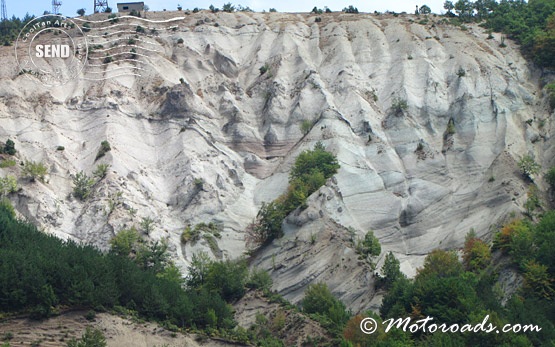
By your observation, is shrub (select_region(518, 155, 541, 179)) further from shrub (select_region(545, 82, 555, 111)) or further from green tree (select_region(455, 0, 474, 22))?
green tree (select_region(455, 0, 474, 22))

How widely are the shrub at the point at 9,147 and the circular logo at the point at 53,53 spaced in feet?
31.5

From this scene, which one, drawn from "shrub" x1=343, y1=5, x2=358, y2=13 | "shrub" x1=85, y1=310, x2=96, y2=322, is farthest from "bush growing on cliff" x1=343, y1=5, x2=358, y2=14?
"shrub" x1=85, y1=310, x2=96, y2=322

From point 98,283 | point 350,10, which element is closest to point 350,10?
point 350,10

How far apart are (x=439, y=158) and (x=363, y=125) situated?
5.86 metres

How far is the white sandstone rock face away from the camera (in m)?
65.2

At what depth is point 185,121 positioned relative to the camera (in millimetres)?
75750

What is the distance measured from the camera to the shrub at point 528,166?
2655 inches

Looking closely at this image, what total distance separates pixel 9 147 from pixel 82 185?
5.48 metres

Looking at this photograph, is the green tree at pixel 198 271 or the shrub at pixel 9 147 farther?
the shrub at pixel 9 147

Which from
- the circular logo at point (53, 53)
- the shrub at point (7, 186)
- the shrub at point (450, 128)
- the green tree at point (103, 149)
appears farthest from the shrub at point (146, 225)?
the shrub at point (450, 128)

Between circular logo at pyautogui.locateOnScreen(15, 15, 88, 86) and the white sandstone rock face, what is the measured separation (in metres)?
1.33

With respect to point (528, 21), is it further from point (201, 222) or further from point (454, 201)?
point (201, 222)

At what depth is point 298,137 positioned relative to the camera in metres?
75.6

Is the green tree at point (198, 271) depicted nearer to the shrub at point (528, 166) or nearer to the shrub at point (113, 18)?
the shrub at point (528, 166)
